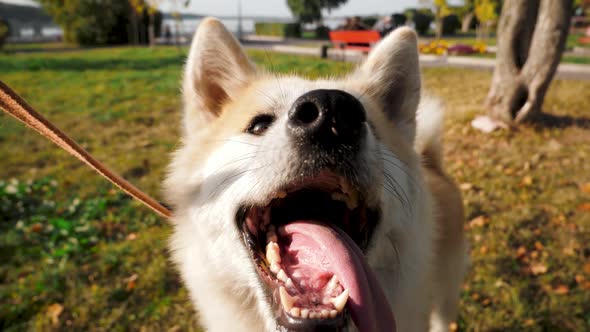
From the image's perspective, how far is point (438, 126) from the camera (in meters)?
2.92

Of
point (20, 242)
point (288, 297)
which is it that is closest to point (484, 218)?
point (288, 297)

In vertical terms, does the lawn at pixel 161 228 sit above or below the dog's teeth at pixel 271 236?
below

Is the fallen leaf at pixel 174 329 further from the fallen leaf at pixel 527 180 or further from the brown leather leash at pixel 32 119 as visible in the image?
the fallen leaf at pixel 527 180

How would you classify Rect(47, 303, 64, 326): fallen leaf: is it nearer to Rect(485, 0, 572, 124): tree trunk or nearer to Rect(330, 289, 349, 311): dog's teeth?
Rect(330, 289, 349, 311): dog's teeth

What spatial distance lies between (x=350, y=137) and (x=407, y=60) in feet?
2.96

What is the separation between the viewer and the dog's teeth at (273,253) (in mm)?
1647

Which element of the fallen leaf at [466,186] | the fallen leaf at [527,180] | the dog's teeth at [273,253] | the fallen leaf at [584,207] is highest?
the dog's teeth at [273,253]

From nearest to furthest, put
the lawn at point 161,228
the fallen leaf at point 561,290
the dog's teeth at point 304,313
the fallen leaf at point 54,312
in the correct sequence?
1. the dog's teeth at point 304,313
2. the fallen leaf at point 54,312
3. the lawn at point 161,228
4. the fallen leaf at point 561,290

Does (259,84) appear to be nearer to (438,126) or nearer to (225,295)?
(225,295)

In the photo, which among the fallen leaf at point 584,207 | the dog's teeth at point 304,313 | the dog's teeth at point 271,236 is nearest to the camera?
the dog's teeth at point 304,313

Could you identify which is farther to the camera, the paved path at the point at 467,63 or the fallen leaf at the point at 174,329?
the paved path at the point at 467,63

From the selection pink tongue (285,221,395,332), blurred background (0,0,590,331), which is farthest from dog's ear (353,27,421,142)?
pink tongue (285,221,395,332)

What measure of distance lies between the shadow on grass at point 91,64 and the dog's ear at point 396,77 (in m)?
11.9

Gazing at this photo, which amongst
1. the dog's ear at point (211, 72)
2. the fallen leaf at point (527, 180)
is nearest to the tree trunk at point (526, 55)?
the fallen leaf at point (527, 180)
